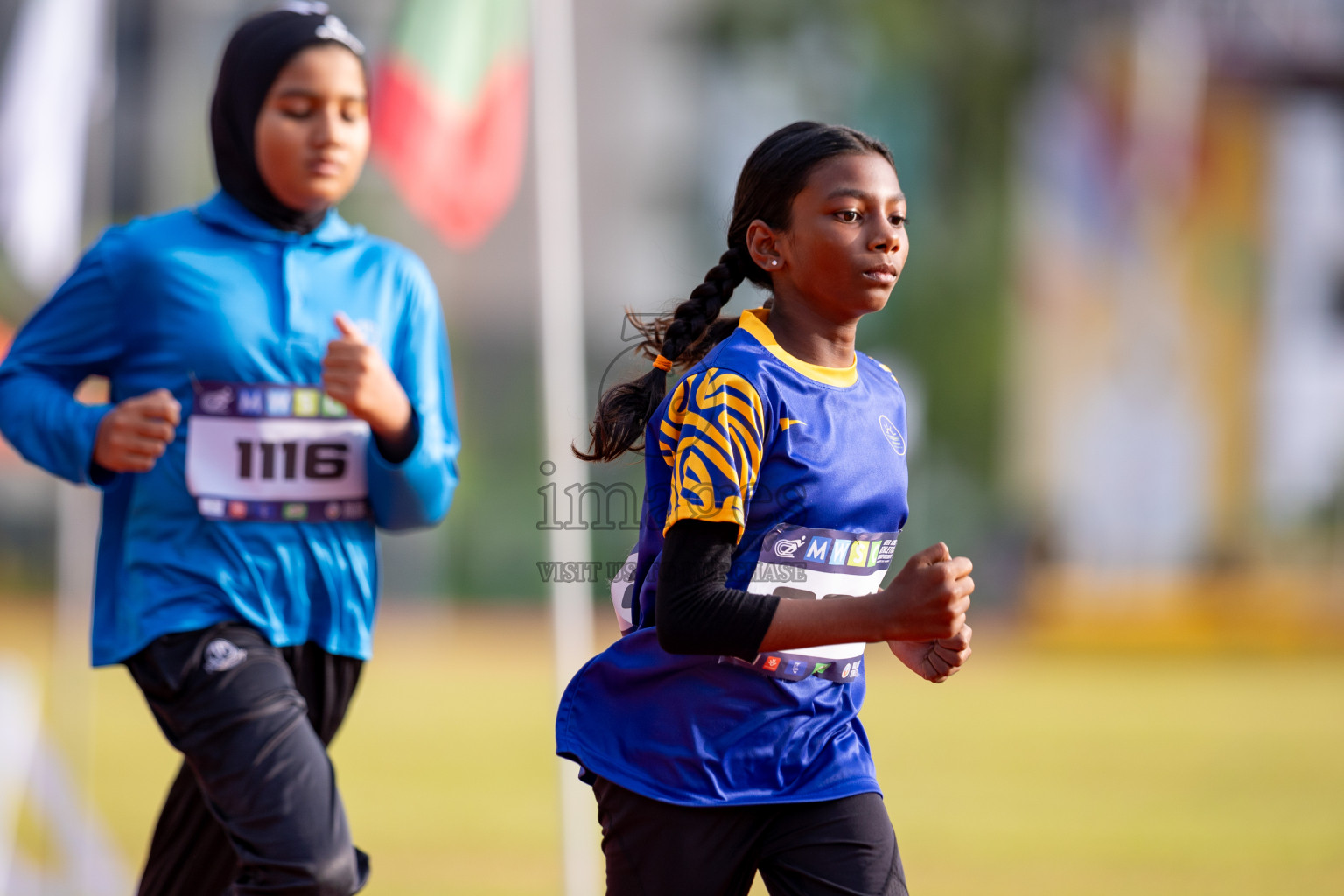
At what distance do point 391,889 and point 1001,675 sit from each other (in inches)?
490

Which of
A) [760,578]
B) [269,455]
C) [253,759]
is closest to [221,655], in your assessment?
[253,759]

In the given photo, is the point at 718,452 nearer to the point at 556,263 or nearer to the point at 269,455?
the point at 269,455

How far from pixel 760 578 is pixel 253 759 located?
3.78 feet

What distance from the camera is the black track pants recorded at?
10.5 ft

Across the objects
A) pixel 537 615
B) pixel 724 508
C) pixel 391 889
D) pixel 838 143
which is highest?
pixel 838 143

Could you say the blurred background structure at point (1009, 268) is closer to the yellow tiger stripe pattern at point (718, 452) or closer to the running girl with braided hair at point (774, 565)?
the running girl with braided hair at point (774, 565)

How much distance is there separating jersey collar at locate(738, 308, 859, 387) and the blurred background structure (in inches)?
730

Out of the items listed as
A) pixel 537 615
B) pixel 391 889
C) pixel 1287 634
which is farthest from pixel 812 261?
pixel 537 615

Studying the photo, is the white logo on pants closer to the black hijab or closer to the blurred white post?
the black hijab

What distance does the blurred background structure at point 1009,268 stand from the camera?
25266 mm

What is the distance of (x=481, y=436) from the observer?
2730cm

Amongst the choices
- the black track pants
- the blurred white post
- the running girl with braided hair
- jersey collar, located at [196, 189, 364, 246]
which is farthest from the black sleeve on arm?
the blurred white post

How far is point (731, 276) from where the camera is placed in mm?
3002

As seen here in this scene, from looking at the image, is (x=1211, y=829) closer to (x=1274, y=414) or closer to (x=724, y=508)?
(x=724, y=508)
